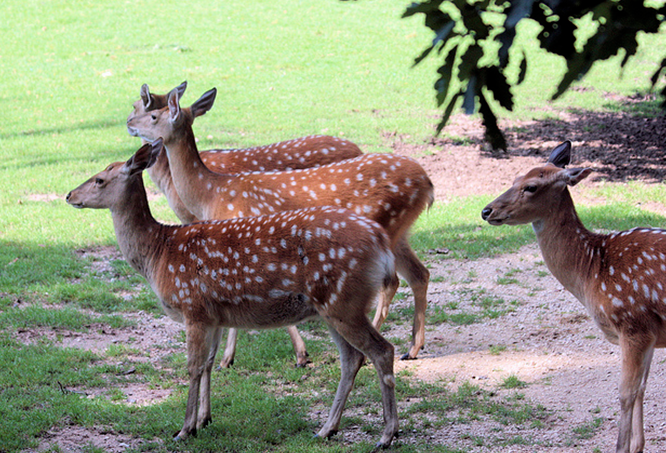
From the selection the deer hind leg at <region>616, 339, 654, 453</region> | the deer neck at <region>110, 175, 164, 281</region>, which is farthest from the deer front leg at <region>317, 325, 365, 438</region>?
the deer hind leg at <region>616, 339, 654, 453</region>

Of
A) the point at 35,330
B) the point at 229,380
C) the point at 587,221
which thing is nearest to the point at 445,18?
the point at 229,380

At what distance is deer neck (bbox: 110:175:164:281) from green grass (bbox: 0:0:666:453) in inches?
39.6

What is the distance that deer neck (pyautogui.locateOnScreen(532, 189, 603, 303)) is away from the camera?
15.1 ft

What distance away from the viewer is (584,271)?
15.1 feet

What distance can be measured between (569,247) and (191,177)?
3.27 m

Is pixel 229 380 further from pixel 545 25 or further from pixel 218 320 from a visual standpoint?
pixel 545 25

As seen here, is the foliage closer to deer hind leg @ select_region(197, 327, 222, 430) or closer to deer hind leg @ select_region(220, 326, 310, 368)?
deer hind leg @ select_region(197, 327, 222, 430)

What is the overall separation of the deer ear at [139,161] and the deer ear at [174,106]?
4.07 feet

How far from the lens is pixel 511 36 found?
2115mm

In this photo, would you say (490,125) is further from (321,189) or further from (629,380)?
(321,189)

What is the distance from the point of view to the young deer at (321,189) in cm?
597

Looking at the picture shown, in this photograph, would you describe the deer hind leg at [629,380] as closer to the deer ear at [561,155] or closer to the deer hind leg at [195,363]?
the deer ear at [561,155]

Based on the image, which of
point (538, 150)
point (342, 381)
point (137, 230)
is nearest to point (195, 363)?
point (342, 381)

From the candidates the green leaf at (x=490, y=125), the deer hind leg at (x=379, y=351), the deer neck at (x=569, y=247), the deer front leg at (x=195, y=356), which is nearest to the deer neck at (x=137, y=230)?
the deer front leg at (x=195, y=356)
